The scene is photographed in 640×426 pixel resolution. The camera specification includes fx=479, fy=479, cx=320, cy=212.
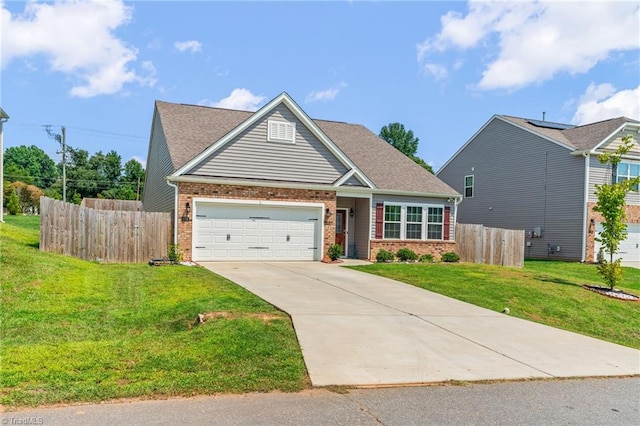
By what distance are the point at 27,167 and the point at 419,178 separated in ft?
275

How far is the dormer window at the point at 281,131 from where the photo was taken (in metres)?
17.6

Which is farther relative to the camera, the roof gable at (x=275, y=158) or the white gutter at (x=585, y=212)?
the white gutter at (x=585, y=212)

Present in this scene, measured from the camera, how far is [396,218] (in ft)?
66.1

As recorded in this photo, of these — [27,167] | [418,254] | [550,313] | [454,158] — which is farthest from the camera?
[27,167]

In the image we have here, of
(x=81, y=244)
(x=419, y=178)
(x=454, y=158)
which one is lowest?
(x=81, y=244)

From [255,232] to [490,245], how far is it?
10.3m

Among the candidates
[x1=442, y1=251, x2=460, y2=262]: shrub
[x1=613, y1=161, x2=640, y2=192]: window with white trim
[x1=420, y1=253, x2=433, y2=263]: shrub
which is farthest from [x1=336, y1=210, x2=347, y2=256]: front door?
[x1=613, y1=161, x2=640, y2=192]: window with white trim

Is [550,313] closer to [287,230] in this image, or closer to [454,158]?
[287,230]

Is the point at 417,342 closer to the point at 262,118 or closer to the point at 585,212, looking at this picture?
the point at 262,118

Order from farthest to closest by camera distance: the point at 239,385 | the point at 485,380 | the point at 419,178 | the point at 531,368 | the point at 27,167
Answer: the point at 27,167, the point at 419,178, the point at 531,368, the point at 485,380, the point at 239,385

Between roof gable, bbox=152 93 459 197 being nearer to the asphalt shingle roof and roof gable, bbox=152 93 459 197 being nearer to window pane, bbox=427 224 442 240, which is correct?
the asphalt shingle roof

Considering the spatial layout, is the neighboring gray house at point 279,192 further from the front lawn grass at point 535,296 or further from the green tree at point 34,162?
the green tree at point 34,162

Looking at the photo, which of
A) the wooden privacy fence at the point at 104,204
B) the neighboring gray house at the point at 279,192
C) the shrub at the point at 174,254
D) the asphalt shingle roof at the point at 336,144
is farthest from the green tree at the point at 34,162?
the shrub at the point at 174,254

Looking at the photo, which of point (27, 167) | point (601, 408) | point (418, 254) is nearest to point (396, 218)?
point (418, 254)
